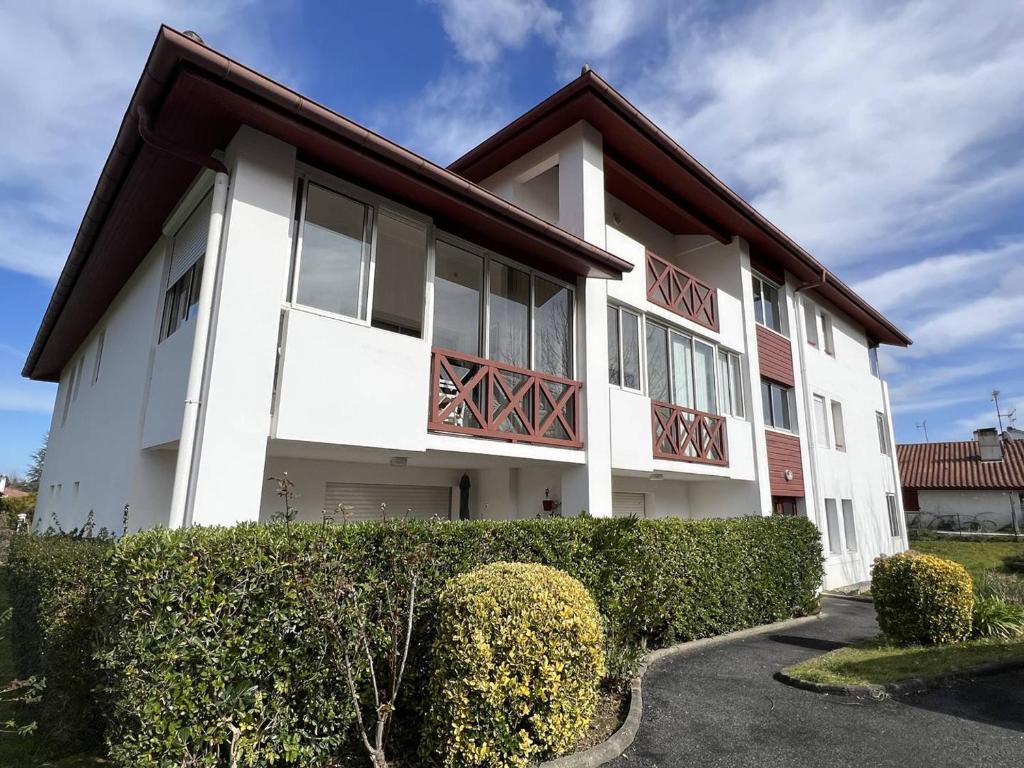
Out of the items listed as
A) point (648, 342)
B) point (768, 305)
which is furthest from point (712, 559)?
point (768, 305)

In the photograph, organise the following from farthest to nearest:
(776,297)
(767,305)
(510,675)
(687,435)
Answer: (776,297) < (767,305) < (687,435) < (510,675)

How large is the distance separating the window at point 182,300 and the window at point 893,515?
2362 cm

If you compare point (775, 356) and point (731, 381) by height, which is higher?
point (775, 356)

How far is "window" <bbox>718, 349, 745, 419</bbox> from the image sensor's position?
14.6 metres

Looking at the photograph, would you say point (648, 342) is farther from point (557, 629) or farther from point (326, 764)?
point (326, 764)

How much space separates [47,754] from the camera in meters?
5.37

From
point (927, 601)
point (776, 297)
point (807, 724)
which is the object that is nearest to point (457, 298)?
point (807, 724)

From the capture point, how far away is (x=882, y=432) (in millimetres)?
22938

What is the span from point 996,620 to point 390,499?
10.0 meters

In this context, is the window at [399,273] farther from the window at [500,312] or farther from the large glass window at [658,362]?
the large glass window at [658,362]

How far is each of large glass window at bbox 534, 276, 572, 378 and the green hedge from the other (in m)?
6.81

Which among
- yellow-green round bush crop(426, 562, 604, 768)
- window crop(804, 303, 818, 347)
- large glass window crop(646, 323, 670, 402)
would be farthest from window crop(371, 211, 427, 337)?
window crop(804, 303, 818, 347)

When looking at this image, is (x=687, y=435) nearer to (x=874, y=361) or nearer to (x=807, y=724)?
(x=807, y=724)

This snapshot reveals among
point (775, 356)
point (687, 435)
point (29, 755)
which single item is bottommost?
point (29, 755)
